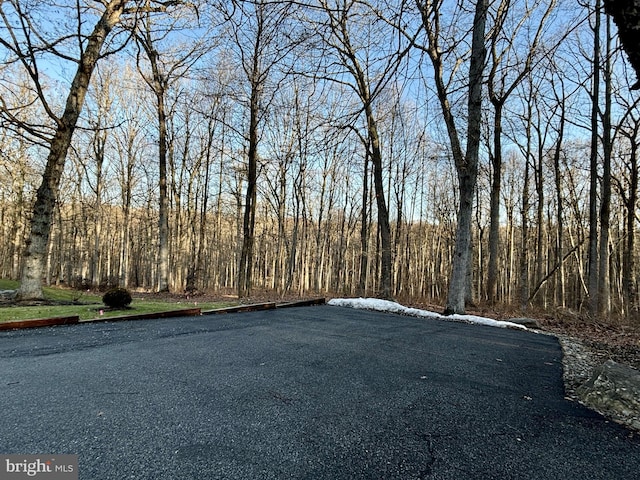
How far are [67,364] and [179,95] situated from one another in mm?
15924

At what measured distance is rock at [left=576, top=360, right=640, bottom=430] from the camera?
2.25 m

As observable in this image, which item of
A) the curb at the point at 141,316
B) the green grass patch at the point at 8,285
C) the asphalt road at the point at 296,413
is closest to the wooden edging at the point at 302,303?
the curb at the point at 141,316

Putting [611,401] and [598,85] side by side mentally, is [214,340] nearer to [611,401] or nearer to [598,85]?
[611,401]

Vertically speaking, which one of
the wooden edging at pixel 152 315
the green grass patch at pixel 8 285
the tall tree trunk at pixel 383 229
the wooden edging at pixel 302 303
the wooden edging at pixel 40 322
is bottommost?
the green grass patch at pixel 8 285

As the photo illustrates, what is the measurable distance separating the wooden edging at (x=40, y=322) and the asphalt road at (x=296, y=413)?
784 mm

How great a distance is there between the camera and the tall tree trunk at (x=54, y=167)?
668cm

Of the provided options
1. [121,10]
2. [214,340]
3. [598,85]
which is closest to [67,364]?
[214,340]

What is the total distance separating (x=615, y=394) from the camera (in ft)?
7.98

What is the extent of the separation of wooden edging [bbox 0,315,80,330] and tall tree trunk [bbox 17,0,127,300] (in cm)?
257

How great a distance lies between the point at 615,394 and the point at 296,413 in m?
2.39

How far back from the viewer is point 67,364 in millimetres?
2932

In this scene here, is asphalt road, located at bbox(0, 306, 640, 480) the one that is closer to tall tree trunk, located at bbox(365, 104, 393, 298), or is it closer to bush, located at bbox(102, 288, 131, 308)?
bush, located at bbox(102, 288, 131, 308)

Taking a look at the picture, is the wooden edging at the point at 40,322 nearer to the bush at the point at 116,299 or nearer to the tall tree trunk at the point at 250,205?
the bush at the point at 116,299

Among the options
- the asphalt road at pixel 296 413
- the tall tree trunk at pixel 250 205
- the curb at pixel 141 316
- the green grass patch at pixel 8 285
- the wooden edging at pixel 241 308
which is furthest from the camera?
the tall tree trunk at pixel 250 205
